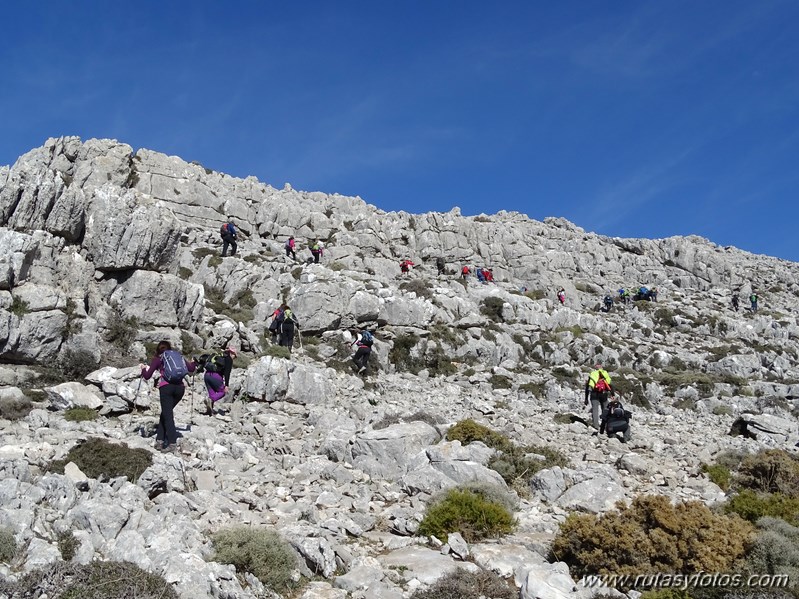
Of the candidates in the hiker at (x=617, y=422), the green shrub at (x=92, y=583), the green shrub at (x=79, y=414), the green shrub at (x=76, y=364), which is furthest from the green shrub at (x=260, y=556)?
the hiker at (x=617, y=422)

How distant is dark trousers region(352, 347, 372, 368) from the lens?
26.5 metres

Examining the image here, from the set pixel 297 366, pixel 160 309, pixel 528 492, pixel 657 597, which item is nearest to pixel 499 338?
pixel 297 366

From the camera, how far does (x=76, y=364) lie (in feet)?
59.2

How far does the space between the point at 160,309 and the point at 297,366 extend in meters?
6.74

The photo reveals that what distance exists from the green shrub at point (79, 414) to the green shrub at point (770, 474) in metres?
15.8

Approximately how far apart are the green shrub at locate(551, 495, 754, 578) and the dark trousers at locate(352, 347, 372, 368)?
1775cm

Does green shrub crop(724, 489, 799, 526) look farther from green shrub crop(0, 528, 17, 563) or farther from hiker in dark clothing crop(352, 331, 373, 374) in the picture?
hiker in dark clothing crop(352, 331, 373, 374)

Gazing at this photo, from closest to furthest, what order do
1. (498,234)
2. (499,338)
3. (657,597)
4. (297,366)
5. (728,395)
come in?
(657,597), (297,366), (728,395), (499,338), (498,234)

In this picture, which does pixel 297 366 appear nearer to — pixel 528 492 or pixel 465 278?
pixel 528 492

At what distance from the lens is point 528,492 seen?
12.7 meters

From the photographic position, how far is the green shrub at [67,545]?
22.6 feet

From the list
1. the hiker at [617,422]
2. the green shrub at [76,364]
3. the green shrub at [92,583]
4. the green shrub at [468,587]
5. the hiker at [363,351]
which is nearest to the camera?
the green shrub at [92,583]

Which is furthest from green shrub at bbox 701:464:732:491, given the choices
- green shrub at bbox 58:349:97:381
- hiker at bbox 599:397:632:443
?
green shrub at bbox 58:349:97:381

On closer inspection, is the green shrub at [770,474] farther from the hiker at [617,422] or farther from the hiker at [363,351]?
the hiker at [363,351]
